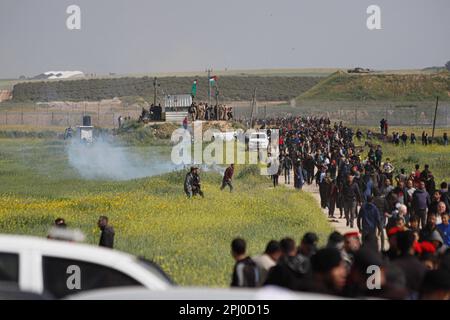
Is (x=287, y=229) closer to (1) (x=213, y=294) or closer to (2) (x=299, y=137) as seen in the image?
(1) (x=213, y=294)

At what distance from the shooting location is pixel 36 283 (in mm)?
7637

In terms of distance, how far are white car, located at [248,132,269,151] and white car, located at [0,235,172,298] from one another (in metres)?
41.6

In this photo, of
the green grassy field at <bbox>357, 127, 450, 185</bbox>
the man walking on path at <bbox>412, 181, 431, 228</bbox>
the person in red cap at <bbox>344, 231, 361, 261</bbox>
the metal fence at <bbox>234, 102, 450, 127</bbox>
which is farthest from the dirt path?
the metal fence at <bbox>234, 102, 450, 127</bbox>

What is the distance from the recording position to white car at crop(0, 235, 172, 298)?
24.6 ft

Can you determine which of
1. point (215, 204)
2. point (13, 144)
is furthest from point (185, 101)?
point (215, 204)

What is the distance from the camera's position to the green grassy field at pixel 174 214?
54.3 ft

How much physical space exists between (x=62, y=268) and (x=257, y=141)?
4229cm

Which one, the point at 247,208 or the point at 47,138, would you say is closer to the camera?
the point at 247,208

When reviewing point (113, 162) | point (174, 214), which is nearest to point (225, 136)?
point (113, 162)

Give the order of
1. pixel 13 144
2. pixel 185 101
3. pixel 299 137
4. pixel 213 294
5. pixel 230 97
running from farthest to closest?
pixel 230 97, pixel 185 101, pixel 13 144, pixel 299 137, pixel 213 294

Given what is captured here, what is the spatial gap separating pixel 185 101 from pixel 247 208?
5146 cm

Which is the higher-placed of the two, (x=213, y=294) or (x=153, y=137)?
(x=213, y=294)

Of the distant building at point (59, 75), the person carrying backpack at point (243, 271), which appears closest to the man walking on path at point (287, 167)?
the person carrying backpack at point (243, 271)

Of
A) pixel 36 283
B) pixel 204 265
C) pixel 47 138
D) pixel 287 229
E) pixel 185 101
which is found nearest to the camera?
pixel 36 283
